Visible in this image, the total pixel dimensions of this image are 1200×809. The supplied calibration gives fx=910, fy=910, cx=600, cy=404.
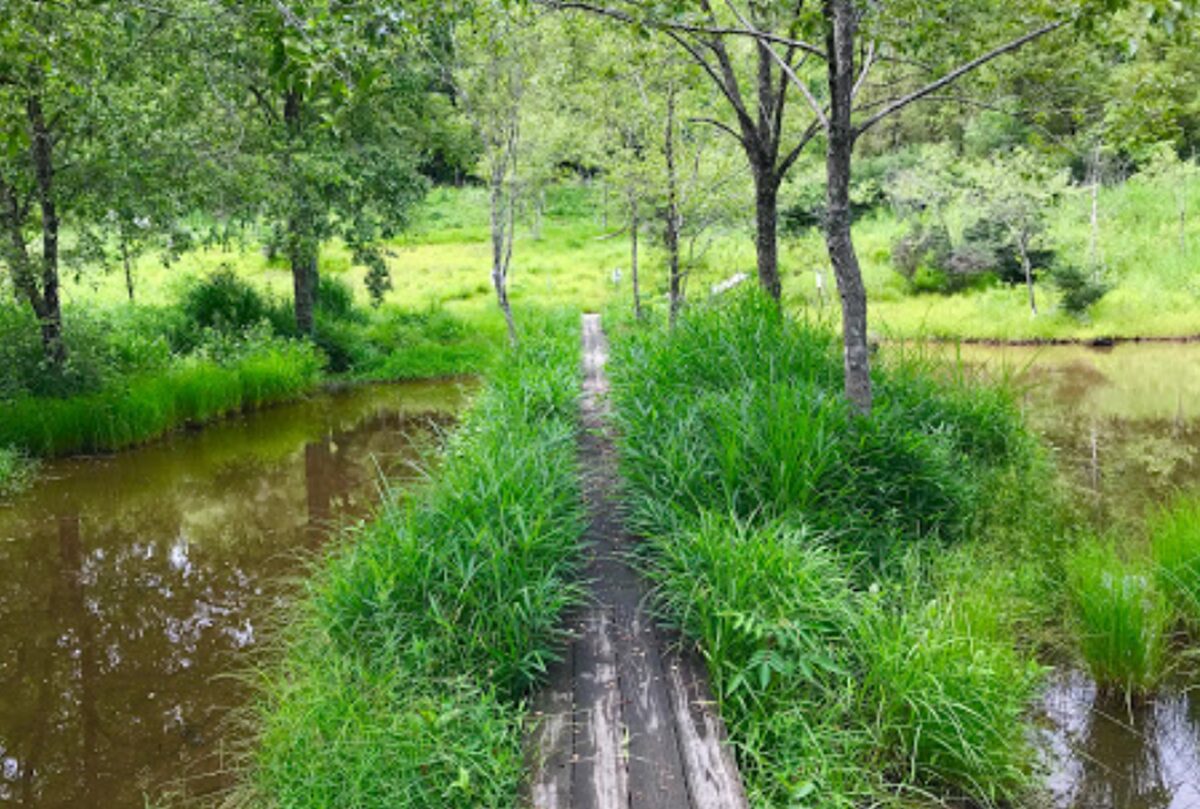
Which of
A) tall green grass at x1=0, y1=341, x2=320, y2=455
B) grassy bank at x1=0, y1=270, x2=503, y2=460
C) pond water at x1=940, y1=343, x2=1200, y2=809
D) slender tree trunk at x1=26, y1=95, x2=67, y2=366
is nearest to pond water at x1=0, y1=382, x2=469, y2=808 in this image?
tall green grass at x1=0, y1=341, x2=320, y2=455

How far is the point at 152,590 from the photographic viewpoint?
684 centimetres

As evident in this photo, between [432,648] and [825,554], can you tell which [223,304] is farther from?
[825,554]

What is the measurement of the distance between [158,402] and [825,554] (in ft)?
31.6

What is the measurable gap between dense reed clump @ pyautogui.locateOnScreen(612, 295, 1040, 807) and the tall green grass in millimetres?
6785

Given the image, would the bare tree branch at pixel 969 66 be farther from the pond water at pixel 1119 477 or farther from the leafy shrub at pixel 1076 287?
the leafy shrub at pixel 1076 287

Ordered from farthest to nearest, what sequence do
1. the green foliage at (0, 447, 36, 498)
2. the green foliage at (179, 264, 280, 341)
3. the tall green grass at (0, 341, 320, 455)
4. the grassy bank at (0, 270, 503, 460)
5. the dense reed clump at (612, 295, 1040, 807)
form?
1. the green foliage at (179, 264, 280, 341)
2. the grassy bank at (0, 270, 503, 460)
3. the tall green grass at (0, 341, 320, 455)
4. the green foliage at (0, 447, 36, 498)
5. the dense reed clump at (612, 295, 1040, 807)

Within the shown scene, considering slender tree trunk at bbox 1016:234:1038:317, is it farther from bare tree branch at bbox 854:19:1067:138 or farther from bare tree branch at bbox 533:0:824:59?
bare tree branch at bbox 533:0:824:59

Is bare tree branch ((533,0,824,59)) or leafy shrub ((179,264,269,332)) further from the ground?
bare tree branch ((533,0,824,59))

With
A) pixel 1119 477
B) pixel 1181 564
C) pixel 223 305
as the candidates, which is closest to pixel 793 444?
pixel 1181 564

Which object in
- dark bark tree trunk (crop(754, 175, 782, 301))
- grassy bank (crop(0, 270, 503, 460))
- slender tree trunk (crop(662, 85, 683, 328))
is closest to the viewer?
dark bark tree trunk (crop(754, 175, 782, 301))

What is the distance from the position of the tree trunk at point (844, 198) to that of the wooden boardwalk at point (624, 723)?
6.25 ft

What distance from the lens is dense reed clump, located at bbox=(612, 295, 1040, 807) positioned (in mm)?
3578

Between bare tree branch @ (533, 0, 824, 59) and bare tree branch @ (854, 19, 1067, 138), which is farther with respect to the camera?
bare tree branch @ (533, 0, 824, 59)

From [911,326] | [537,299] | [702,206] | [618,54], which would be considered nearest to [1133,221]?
[911,326]
